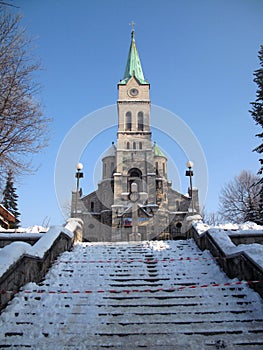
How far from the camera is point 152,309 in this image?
5.39m

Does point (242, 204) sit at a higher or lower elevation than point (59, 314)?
higher

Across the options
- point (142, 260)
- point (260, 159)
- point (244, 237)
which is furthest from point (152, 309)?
point (260, 159)

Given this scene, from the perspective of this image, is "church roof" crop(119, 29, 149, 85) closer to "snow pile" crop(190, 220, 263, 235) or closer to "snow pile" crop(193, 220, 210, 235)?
"snow pile" crop(190, 220, 263, 235)

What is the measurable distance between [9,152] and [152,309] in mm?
9302

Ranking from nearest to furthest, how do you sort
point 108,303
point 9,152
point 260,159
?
1. point 108,303
2. point 9,152
3. point 260,159

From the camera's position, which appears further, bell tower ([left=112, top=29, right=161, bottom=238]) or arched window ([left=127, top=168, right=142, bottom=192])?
arched window ([left=127, top=168, right=142, bottom=192])

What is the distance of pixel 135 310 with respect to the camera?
536 cm

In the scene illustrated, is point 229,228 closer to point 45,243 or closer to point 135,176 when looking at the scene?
point 45,243

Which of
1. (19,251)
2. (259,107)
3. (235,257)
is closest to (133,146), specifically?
(259,107)

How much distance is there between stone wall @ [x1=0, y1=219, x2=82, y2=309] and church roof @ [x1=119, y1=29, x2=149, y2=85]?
127ft

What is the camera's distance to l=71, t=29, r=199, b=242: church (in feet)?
108

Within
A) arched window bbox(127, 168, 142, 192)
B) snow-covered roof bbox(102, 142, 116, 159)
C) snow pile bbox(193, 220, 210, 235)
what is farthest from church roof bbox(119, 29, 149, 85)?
snow pile bbox(193, 220, 210, 235)

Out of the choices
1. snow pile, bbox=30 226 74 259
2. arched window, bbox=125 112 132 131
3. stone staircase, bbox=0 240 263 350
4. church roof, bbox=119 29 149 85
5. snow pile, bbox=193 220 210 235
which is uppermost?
church roof, bbox=119 29 149 85

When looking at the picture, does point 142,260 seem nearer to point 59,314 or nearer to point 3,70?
point 59,314
